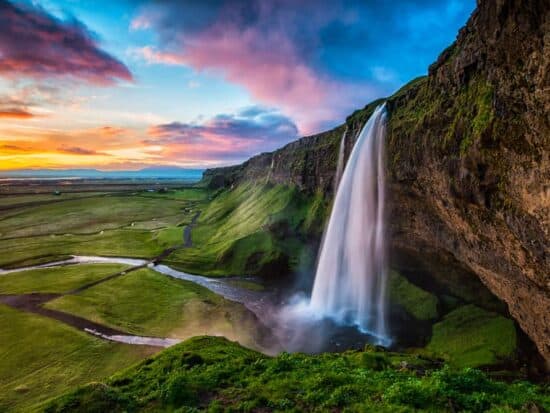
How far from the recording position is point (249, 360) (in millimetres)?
19797

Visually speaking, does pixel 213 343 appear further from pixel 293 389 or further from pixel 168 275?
pixel 168 275

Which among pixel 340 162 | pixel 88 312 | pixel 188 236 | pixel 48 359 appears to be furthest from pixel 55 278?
pixel 340 162

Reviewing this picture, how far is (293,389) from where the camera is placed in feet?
49.9

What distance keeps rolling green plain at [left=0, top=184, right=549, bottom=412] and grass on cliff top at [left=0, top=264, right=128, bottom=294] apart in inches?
13.1

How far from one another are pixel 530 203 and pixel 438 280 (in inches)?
933

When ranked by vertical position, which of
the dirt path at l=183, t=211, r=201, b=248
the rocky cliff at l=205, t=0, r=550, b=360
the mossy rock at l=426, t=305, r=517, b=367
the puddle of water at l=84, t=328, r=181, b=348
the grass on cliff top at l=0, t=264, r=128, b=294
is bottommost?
the grass on cliff top at l=0, t=264, r=128, b=294

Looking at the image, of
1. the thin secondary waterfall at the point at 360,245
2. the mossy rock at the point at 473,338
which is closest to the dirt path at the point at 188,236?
the thin secondary waterfall at the point at 360,245

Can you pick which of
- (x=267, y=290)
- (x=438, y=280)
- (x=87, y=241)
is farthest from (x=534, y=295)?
(x=87, y=241)

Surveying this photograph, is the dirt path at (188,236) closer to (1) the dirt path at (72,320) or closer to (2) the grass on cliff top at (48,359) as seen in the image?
(1) the dirt path at (72,320)

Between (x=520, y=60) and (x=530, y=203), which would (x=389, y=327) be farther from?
(x=520, y=60)

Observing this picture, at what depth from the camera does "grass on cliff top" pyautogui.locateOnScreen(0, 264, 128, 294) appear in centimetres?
5078

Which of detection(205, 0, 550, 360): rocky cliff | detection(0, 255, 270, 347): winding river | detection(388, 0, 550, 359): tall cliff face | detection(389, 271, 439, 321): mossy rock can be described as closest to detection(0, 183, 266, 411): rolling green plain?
detection(0, 255, 270, 347): winding river

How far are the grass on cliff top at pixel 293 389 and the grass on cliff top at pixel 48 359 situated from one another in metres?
11.0

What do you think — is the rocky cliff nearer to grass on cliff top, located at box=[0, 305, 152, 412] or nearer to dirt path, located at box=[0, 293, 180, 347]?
dirt path, located at box=[0, 293, 180, 347]
